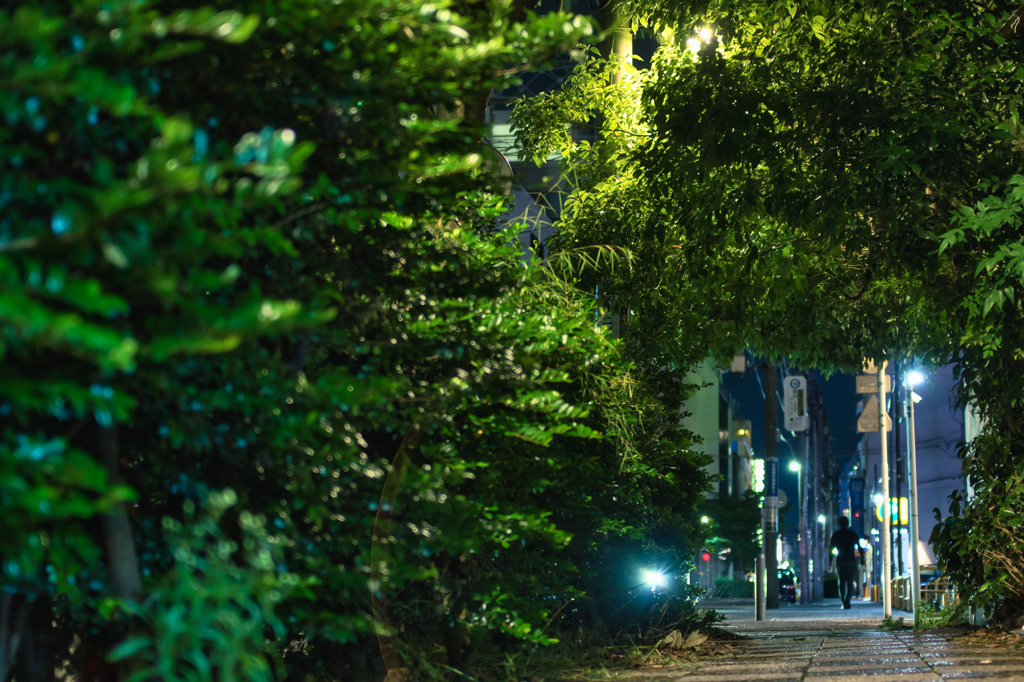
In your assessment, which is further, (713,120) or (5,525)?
(713,120)

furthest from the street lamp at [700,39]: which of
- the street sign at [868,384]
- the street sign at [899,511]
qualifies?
the street sign at [899,511]

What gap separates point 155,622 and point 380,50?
6.27 feet

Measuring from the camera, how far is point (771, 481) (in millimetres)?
20516

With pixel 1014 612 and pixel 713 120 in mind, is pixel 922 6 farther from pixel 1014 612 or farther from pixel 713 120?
pixel 1014 612

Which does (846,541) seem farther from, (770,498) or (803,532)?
(803,532)

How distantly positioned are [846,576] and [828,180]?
16.3m

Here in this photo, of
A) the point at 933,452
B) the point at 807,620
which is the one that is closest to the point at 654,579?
the point at 807,620

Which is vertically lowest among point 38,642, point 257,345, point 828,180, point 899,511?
point 38,642

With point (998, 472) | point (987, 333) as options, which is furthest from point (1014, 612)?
point (987, 333)

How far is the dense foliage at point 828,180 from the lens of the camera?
7184 millimetres

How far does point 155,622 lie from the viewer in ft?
8.80

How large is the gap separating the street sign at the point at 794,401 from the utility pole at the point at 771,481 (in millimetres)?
1326

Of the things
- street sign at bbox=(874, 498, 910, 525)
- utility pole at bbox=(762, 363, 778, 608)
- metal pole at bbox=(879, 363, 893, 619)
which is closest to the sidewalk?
metal pole at bbox=(879, 363, 893, 619)

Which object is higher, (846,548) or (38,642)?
(846,548)
